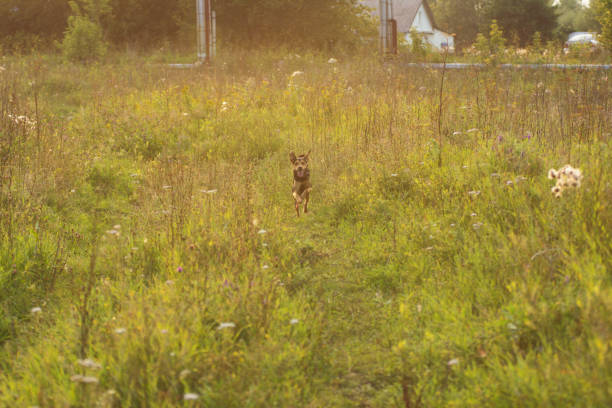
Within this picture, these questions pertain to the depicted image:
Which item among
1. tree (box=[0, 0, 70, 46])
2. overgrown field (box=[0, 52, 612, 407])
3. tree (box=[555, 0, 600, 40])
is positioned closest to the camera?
overgrown field (box=[0, 52, 612, 407])

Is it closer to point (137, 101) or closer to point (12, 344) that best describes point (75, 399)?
point (12, 344)

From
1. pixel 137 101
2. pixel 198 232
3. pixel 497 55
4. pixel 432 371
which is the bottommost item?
pixel 432 371

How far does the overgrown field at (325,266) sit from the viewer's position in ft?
8.91

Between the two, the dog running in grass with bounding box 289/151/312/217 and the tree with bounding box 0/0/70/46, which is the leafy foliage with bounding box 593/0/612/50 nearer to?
the dog running in grass with bounding box 289/151/312/217

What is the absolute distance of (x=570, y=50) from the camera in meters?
14.1

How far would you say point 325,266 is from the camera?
4.53m

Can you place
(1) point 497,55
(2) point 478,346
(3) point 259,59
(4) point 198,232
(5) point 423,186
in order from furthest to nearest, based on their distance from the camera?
(3) point 259,59 < (1) point 497,55 < (5) point 423,186 < (4) point 198,232 < (2) point 478,346

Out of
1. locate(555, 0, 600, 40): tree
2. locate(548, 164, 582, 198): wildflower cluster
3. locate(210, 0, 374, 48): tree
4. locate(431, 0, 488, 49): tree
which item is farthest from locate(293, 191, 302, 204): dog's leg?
locate(431, 0, 488, 49): tree

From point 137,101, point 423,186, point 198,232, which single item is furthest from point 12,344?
point 137,101

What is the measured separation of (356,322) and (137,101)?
8.15 m

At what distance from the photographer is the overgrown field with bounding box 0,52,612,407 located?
2.72m

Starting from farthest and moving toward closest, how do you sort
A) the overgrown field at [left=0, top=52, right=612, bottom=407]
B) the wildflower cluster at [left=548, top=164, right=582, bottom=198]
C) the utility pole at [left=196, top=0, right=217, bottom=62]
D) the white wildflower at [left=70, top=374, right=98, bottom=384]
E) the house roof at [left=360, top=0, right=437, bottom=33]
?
1. the house roof at [left=360, top=0, right=437, bottom=33]
2. the utility pole at [left=196, top=0, right=217, bottom=62]
3. the wildflower cluster at [left=548, top=164, right=582, bottom=198]
4. the overgrown field at [left=0, top=52, right=612, bottom=407]
5. the white wildflower at [left=70, top=374, right=98, bottom=384]

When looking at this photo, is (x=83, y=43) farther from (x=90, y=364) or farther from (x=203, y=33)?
(x=90, y=364)

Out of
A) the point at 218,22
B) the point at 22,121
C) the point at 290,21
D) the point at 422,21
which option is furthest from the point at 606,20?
the point at 422,21
